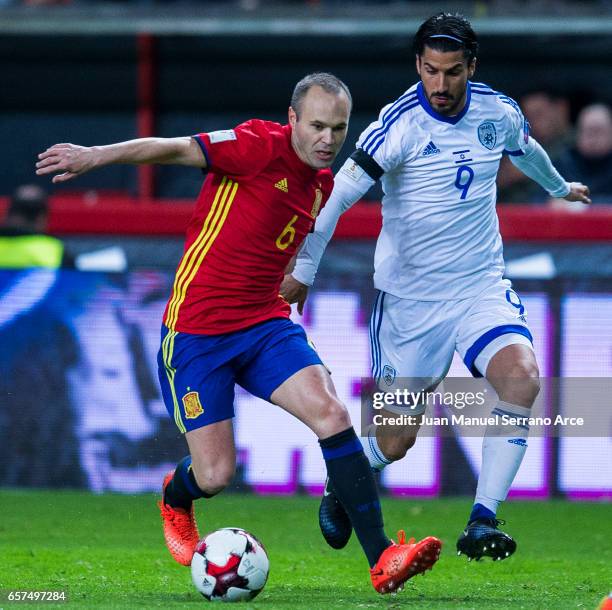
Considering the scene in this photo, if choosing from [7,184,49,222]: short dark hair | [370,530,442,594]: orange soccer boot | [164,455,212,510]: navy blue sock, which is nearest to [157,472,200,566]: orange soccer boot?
[164,455,212,510]: navy blue sock

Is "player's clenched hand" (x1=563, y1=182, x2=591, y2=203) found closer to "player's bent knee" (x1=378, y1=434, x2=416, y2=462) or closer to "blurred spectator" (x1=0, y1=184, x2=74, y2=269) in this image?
"player's bent knee" (x1=378, y1=434, x2=416, y2=462)

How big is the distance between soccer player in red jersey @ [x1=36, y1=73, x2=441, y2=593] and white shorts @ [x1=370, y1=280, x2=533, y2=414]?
73cm

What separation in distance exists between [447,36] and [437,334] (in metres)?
1.32

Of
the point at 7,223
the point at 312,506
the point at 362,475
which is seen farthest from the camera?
the point at 7,223

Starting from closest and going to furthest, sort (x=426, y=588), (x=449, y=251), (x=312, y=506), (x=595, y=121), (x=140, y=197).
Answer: (x=426, y=588), (x=449, y=251), (x=312, y=506), (x=595, y=121), (x=140, y=197)

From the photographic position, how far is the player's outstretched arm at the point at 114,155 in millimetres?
5023

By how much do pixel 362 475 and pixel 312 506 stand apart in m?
3.19

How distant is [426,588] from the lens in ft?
18.8

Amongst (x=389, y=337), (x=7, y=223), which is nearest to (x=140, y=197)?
(x=7, y=223)

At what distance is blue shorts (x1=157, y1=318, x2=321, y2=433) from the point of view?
5602 mm

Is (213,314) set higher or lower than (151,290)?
higher

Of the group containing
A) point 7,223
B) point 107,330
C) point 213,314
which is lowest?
point 107,330

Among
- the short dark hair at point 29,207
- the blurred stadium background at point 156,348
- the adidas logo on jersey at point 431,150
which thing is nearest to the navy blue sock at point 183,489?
the adidas logo on jersey at point 431,150

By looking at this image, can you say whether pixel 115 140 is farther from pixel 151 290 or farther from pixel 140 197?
pixel 151 290
